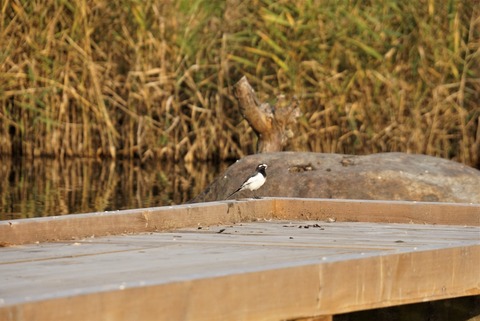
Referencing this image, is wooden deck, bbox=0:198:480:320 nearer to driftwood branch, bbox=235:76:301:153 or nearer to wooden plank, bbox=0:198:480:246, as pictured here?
wooden plank, bbox=0:198:480:246

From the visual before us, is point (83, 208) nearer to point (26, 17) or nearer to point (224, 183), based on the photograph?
point (224, 183)

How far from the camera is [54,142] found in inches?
683

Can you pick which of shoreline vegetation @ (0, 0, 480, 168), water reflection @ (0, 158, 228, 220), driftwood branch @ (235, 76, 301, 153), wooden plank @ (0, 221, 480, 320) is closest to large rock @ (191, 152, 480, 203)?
driftwood branch @ (235, 76, 301, 153)

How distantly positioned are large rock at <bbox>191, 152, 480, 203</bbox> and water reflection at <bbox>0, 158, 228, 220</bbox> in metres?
2.47

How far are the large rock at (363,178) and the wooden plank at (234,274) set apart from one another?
8.90 feet

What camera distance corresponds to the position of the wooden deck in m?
4.27

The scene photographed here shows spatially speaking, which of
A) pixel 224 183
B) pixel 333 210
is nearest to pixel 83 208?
pixel 224 183

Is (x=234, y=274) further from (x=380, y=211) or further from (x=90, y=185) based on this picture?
(x=90, y=185)


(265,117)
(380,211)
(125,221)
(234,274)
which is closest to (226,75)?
(265,117)

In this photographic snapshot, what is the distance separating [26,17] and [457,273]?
12896 mm

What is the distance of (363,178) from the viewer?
30.8 feet

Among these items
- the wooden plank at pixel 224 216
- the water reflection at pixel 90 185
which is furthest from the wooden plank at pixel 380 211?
the water reflection at pixel 90 185

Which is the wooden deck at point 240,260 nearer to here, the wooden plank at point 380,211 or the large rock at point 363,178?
the wooden plank at point 380,211

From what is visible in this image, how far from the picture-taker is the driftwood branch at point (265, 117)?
39.2 feet
